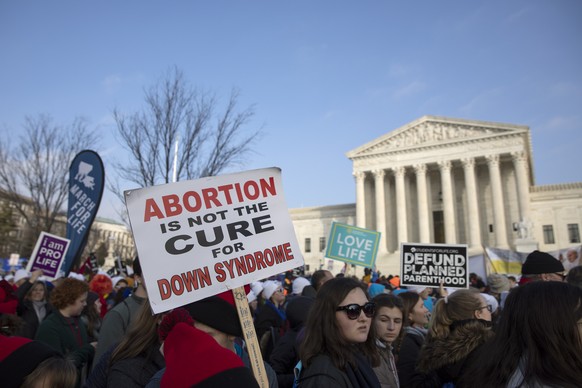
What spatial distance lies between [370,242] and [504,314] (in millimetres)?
8429

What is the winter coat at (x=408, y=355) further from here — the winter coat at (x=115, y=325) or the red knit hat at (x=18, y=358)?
the red knit hat at (x=18, y=358)

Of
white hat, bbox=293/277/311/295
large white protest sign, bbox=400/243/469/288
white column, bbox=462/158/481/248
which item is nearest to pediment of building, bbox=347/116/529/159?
white column, bbox=462/158/481/248

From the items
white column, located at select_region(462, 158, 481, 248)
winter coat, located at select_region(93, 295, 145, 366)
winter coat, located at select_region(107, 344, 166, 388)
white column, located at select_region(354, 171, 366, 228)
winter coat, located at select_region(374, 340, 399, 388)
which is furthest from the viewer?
white column, located at select_region(354, 171, 366, 228)

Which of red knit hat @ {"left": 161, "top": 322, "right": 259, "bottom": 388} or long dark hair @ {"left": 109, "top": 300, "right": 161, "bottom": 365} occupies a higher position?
red knit hat @ {"left": 161, "top": 322, "right": 259, "bottom": 388}

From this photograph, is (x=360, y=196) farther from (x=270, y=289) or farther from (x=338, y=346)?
(x=338, y=346)

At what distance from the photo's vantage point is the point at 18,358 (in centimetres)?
205

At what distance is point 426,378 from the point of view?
318cm

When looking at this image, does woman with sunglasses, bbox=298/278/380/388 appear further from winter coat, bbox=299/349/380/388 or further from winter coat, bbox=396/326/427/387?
winter coat, bbox=396/326/427/387

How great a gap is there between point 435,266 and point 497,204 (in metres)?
38.5

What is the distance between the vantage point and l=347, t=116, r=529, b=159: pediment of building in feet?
137

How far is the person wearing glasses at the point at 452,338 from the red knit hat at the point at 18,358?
2.55 meters

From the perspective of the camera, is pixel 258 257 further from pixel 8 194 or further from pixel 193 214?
pixel 8 194

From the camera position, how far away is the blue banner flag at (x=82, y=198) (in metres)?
6.97

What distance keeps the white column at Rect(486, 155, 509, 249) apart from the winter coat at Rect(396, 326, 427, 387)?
40.7 meters
